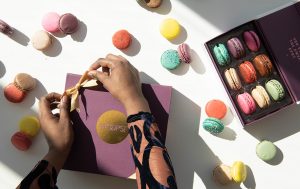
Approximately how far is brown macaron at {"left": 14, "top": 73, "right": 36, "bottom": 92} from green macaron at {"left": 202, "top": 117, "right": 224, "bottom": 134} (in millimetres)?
341

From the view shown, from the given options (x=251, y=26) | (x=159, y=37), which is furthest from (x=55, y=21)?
(x=251, y=26)

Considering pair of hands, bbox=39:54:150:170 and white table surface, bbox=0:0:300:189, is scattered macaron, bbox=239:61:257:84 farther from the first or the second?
pair of hands, bbox=39:54:150:170

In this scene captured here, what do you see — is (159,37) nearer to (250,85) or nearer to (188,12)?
(188,12)

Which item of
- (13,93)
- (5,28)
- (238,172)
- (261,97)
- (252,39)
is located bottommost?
(238,172)

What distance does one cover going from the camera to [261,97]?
722 millimetres

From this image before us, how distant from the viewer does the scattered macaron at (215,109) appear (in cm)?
75

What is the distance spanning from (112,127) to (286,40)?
36cm

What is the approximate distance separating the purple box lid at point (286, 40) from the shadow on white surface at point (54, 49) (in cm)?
38

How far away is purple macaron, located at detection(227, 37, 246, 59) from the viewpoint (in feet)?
2.37

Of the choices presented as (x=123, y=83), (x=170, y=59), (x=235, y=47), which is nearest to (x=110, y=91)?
(x=123, y=83)

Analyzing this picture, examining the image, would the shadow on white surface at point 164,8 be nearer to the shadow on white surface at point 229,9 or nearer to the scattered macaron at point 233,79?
the shadow on white surface at point 229,9

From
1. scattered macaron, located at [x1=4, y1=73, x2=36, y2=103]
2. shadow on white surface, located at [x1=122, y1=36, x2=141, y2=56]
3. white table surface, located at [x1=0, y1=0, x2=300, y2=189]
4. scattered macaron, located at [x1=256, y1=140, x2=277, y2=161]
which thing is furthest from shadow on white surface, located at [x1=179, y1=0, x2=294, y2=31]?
scattered macaron, located at [x1=4, y1=73, x2=36, y2=103]

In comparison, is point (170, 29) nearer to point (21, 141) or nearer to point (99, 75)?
point (99, 75)

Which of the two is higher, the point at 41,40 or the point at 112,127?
the point at 41,40
